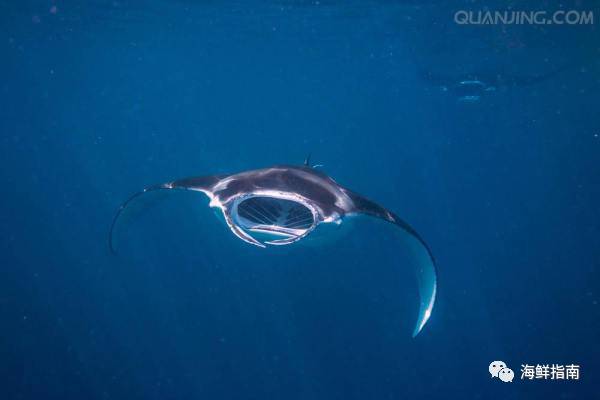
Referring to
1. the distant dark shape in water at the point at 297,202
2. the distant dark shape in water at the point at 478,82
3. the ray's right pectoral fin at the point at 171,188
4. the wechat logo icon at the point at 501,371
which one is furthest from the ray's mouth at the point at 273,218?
the distant dark shape in water at the point at 478,82

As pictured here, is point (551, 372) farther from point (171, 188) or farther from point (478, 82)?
point (478, 82)

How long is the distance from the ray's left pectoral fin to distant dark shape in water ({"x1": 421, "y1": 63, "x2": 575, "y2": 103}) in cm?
2069

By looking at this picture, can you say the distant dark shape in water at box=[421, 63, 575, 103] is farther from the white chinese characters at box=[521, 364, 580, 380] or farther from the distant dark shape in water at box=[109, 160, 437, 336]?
the distant dark shape in water at box=[109, 160, 437, 336]

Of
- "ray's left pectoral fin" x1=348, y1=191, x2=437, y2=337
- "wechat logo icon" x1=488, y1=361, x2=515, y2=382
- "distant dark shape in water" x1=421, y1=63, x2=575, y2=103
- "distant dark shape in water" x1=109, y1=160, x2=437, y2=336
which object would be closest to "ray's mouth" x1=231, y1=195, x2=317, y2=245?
"distant dark shape in water" x1=109, y1=160, x2=437, y2=336

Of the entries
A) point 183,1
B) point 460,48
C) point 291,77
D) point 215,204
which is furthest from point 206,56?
point 215,204

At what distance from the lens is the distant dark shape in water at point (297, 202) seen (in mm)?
4246

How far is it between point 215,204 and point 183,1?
1504cm

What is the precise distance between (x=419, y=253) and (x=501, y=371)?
10.5 metres

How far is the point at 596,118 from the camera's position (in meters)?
42.1

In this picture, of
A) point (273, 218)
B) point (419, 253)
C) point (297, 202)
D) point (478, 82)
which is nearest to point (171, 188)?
point (273, 218)

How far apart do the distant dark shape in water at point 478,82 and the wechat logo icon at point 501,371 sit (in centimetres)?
1540

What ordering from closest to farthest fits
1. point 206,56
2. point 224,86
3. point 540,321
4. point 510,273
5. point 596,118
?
point 540,321
point 510,273
point 206,56
point 596,118
point 224,86

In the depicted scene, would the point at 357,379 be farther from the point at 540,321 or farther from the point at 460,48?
the point at 460,48

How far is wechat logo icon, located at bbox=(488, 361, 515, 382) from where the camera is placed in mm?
12883
